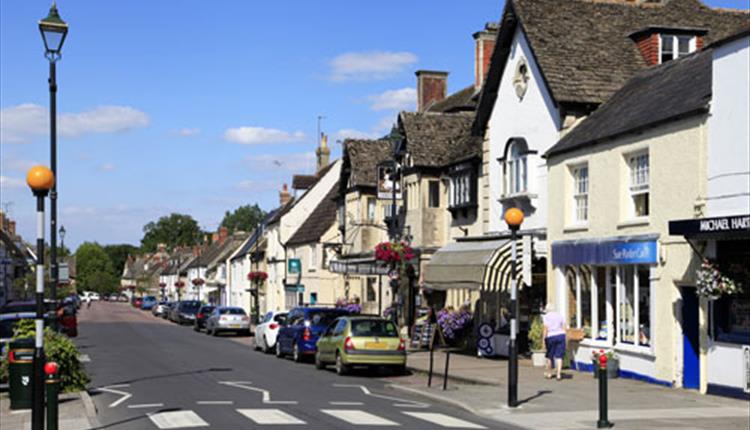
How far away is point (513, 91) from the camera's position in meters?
30.0

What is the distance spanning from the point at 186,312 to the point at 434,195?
34.1 m

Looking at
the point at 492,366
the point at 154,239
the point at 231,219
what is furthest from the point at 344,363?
the point at 154,239

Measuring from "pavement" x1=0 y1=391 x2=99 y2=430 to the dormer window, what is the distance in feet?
58.7

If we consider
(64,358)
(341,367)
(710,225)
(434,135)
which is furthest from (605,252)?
(434,135)

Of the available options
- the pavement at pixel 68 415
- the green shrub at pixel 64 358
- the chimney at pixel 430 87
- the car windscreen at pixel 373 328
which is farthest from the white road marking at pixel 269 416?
the chimney at pixel 430 87

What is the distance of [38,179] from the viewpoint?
501 inches

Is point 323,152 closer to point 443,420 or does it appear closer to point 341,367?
point 341,367

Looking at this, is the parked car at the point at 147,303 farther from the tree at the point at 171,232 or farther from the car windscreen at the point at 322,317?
the car windscreen at the point at 322,317

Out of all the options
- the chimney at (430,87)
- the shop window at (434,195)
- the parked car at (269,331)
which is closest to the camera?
the parked car at (269,331)

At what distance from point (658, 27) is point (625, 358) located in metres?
9.92

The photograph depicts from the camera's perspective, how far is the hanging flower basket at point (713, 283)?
18.1 meters

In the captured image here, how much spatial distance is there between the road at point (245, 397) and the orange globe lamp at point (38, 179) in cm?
407

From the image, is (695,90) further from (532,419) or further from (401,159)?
(401,159)

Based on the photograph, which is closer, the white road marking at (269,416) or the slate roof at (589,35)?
the white road marking at (269,416)
